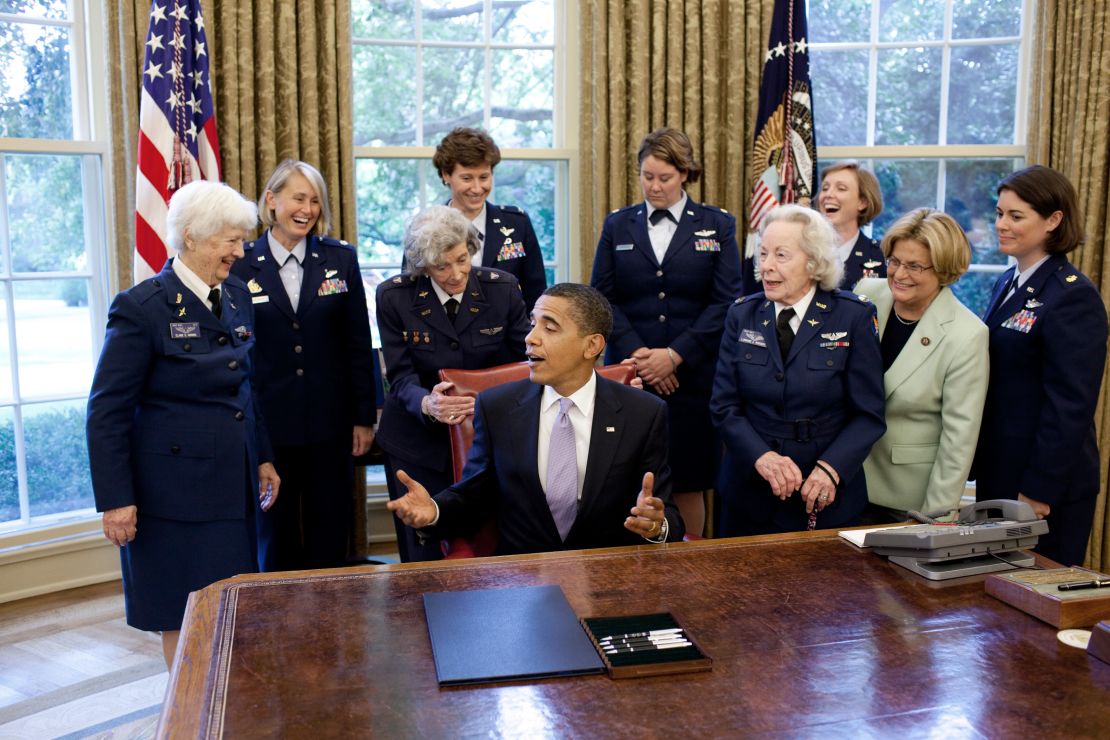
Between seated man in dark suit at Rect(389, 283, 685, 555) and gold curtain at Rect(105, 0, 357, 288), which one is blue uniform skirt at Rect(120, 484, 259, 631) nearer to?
seated man in dark suit at Rect(389, 283, 685, 555)

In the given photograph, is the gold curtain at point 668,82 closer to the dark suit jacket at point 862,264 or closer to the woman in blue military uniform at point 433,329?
the dark suit jacket at point 862,264

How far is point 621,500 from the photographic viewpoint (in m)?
2.56

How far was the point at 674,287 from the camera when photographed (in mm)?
3957

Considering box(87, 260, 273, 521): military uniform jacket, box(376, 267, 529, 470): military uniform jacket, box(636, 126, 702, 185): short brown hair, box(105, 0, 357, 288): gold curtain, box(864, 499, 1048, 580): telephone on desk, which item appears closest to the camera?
box(864, 499, 1048, 580): telephone on desk

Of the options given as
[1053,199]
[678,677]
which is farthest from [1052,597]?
[1053,199]

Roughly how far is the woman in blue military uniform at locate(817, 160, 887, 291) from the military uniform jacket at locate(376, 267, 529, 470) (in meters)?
1.38

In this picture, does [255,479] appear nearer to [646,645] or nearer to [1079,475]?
[646,645]

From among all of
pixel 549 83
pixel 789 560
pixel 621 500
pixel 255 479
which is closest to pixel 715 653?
pixel 789 560

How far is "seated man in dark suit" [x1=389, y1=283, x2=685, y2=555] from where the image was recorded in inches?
99.3

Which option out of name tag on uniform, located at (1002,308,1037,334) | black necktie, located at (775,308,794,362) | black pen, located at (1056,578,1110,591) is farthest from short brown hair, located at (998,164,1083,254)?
black pen, located at (1056,578,1110,591)

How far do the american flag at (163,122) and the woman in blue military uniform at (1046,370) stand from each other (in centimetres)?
289

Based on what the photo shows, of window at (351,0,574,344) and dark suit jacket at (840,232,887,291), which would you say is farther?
window at (351,0,574,344)

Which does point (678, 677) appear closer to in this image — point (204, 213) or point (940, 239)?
point (940, 239)

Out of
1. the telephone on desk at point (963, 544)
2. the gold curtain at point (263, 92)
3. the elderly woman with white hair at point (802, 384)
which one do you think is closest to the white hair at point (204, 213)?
the gold curtain at point (263, 92)
